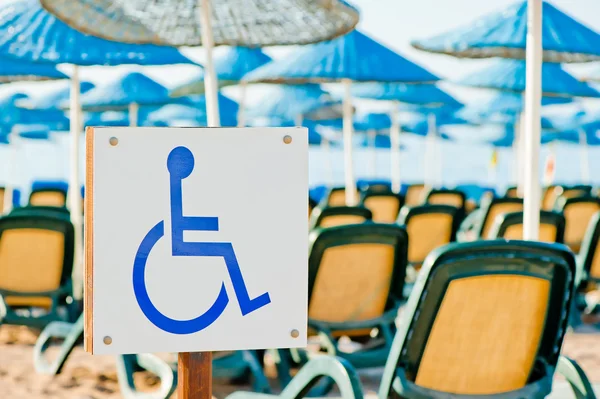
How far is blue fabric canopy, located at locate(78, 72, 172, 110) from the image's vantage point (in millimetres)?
9648

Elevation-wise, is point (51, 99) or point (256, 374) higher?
point (51, 99)

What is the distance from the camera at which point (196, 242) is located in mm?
1177

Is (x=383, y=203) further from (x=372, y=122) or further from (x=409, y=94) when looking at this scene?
(x=372, y=122)

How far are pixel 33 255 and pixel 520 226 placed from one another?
2.46 metres

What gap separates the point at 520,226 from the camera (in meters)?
4.07

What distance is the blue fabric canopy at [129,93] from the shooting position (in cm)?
965

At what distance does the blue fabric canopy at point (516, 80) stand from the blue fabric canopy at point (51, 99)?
6739 millimetres

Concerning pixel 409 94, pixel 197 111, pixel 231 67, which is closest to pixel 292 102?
pixel 197 111

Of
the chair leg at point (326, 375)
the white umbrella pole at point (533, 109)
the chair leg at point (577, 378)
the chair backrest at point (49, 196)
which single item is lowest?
the chair leg at point (577, 378)

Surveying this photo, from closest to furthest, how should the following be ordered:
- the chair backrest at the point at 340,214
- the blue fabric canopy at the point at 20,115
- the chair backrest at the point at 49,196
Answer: the chair backrest at the point at 340,214 → the chair backrest at the point at 49,196 → the blue fabric canopy at the point at 20,115

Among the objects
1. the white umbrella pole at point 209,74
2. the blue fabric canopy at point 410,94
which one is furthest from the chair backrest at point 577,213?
the blue fabric canopy at point 410,94

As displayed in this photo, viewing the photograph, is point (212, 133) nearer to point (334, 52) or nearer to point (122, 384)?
point (122, 384)

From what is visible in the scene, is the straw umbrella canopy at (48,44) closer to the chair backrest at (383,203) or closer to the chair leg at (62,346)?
the chair leg at (62,346)

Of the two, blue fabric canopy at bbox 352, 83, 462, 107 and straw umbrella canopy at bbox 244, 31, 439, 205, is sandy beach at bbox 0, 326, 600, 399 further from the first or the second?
blue fabric canopy at bbox 352, 83, 462, 107
